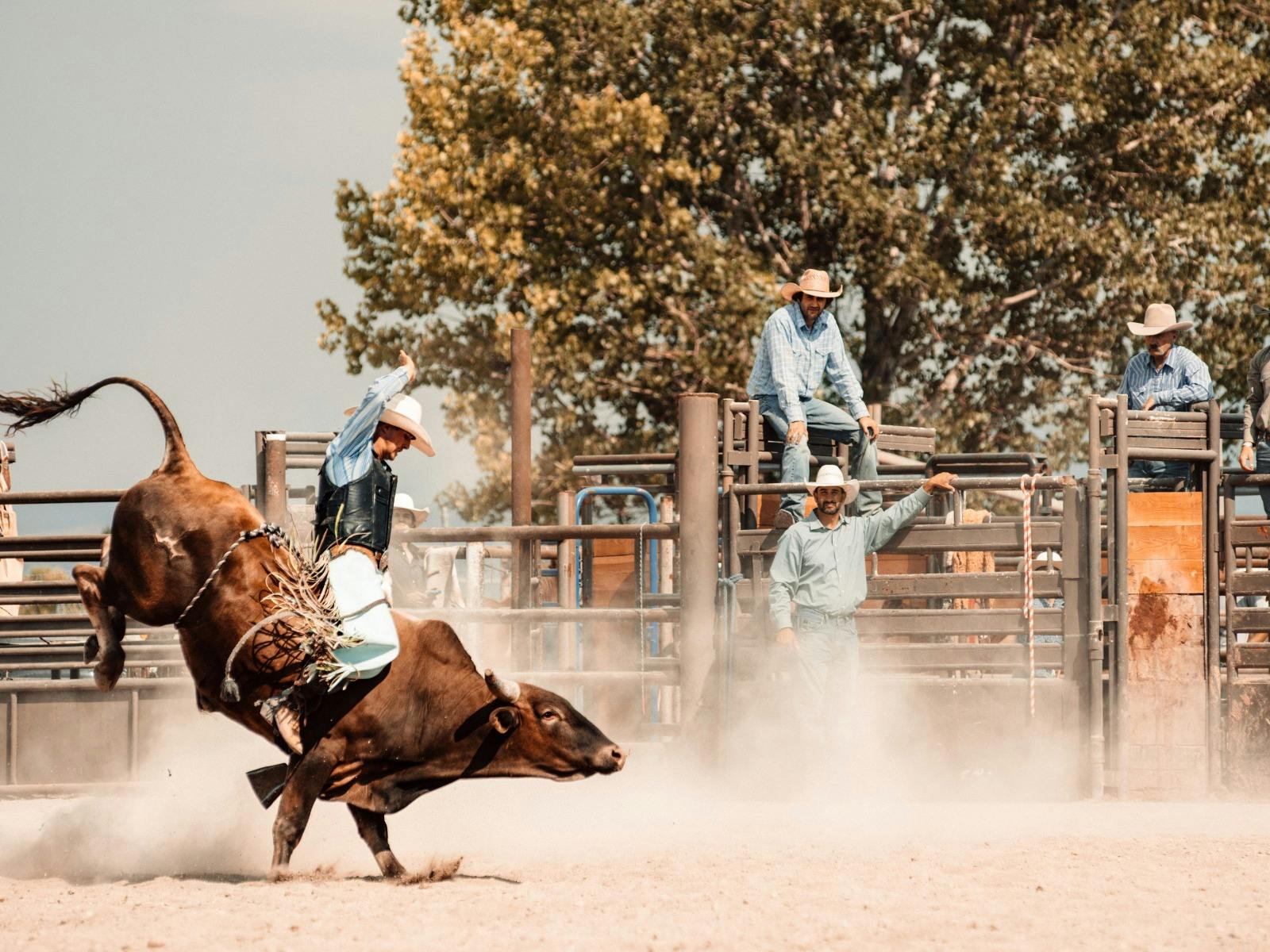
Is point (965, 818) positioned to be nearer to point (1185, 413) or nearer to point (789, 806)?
point (789, 806)

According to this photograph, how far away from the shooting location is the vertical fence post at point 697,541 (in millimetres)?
9984

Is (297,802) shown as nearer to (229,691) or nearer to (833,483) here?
(229,691)

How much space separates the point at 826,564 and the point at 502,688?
274cm

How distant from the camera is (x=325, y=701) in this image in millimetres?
7246

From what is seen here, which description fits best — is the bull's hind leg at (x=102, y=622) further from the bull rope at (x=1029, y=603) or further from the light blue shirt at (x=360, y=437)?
the bull rope at (x=1029, y=603)

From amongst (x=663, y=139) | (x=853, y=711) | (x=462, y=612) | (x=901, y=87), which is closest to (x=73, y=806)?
(x=462, y=612)

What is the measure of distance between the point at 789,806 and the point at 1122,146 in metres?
13.8

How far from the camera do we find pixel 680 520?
398 inches

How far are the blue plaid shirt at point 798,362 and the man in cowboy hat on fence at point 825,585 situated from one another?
78cm

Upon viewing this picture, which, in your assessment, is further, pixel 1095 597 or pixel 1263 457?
pixel 1263 457

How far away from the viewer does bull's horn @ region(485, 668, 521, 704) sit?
7.24 m

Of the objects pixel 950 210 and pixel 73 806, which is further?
pixel 950 210

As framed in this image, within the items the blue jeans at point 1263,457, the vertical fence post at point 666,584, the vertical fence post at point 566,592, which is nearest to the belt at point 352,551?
the vertical fence post at point 566,592

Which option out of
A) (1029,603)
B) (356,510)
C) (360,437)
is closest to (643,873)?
(356,510)
